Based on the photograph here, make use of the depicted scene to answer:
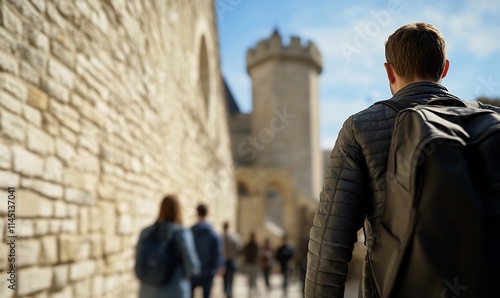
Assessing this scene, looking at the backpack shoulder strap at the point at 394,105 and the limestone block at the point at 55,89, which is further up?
the limestone block at the point at 55,89

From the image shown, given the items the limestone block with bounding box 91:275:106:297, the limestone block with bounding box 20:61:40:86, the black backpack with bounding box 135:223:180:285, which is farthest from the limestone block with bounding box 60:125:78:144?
the limestone block with bounding box 91:275:106:297

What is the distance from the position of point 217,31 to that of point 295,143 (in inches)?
543

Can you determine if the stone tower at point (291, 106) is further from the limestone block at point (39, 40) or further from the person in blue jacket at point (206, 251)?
the limestone block at point (39, 40)

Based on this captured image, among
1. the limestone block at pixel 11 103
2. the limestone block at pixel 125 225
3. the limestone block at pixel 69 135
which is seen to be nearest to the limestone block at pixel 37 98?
the limestone block at pixel 11 103

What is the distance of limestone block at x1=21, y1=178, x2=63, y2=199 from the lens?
2.57m

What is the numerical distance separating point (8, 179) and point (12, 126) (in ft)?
0.99

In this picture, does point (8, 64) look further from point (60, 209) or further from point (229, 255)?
point (229, 255)

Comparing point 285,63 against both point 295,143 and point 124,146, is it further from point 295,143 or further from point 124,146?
point 124,146

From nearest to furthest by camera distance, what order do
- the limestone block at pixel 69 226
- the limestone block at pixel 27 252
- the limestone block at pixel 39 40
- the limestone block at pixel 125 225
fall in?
the limestone block at pixel 27 252 → the limestone block at pixel 39 40 → the limestone block at pixel 69 226 → the limestone block at pixel 125 225

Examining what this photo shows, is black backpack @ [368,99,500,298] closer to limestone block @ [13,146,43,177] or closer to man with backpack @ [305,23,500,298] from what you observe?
man with backpack @ [305,23,500,298]

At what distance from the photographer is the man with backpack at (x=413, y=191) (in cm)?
100

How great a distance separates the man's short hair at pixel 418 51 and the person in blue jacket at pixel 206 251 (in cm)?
357

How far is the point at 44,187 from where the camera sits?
276 cm

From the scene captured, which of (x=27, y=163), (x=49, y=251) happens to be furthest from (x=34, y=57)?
(x=49, y=251)
